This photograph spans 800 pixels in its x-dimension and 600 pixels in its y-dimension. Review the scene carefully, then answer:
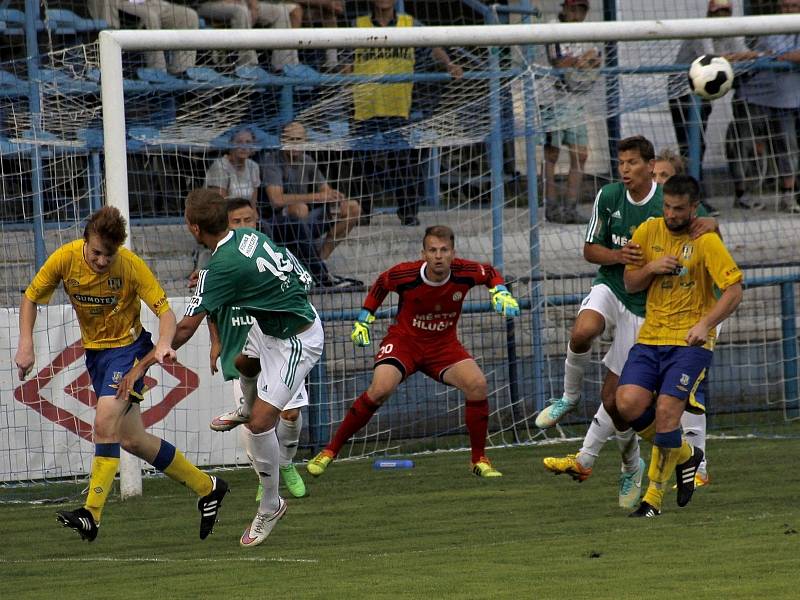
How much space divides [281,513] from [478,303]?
17.0 ft

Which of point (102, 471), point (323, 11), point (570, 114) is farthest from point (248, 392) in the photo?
point (323, 11)

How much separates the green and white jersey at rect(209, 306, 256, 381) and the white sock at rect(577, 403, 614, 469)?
2288mm

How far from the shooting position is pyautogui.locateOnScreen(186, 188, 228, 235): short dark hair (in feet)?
25.5

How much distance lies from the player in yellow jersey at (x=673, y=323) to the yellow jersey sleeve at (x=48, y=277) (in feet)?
10.5

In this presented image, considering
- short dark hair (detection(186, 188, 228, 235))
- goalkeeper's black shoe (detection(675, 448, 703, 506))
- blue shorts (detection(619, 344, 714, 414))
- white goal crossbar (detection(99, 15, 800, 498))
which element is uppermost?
white goal crossbar (detection(99, 15, 800, 498))

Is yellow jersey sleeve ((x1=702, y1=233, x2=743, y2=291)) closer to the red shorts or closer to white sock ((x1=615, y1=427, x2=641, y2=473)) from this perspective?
white sock ((x1=615, y1=427, x2=641, y2=473))

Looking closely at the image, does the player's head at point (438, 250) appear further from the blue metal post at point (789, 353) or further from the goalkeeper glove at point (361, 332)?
the blue metal post at point (789, 353)

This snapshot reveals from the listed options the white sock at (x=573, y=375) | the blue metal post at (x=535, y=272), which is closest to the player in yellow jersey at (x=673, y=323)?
the white sock at (x=573, y=375)

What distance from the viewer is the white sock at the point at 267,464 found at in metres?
8.08

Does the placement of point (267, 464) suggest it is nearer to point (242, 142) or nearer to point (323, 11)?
point (242, 142)

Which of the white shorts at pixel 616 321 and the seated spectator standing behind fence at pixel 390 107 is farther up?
the seated spectator standing behind fence at pixel 390 107

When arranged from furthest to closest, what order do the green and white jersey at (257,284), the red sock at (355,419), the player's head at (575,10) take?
the player's head at (575,10) < the red sock at (355,419) < the green and white jersey at (257,284)

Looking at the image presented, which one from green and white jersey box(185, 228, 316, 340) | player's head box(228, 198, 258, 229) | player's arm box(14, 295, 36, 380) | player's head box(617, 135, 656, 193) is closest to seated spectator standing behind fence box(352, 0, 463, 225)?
player's head box(228, 198, 258, 229)

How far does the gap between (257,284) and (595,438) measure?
2407mm
